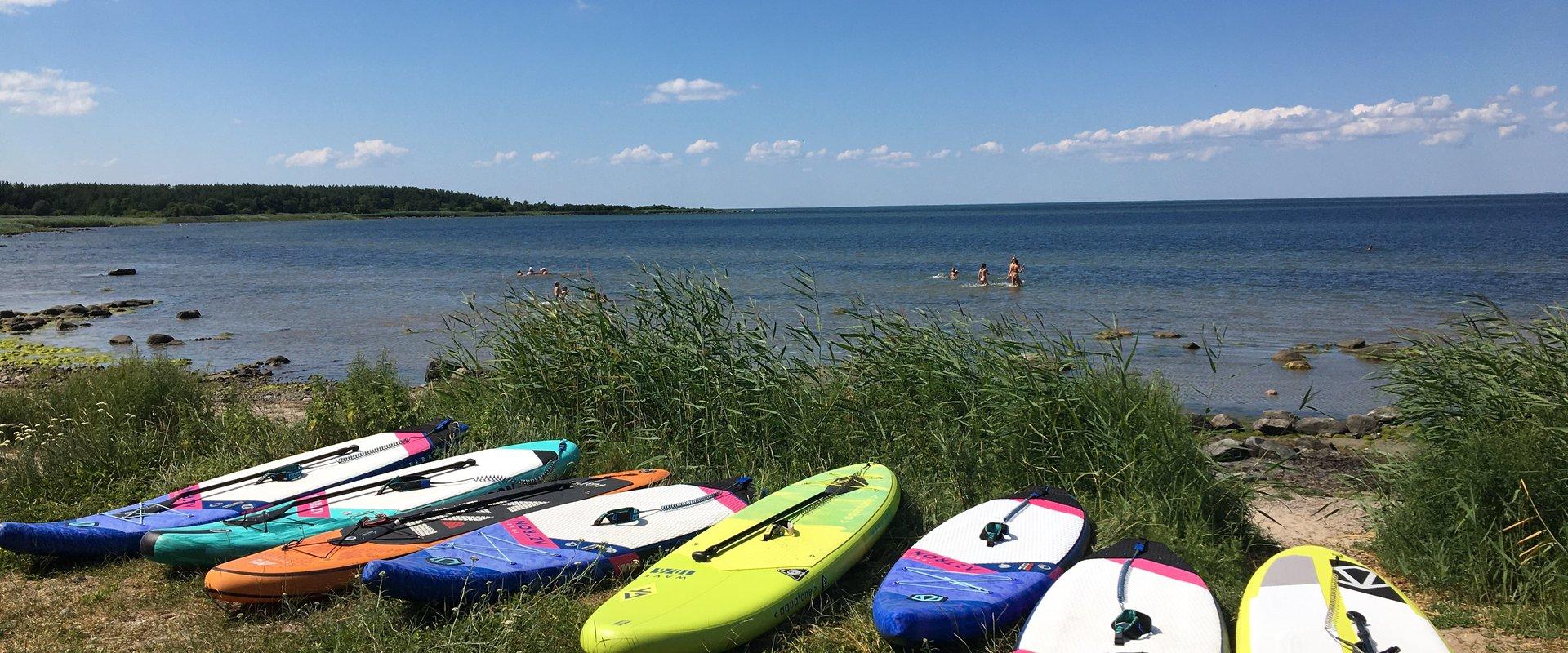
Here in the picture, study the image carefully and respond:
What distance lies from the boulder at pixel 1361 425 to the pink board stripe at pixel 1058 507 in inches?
296

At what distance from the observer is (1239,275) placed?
32344 millimetres

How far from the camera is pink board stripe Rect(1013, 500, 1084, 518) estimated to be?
512 cm

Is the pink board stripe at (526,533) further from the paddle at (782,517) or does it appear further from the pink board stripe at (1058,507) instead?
the pink board stripe at (1058,507)

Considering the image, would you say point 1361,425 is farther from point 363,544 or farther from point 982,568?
point 363,544

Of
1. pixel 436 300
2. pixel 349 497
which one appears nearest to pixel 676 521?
pixel 349 497

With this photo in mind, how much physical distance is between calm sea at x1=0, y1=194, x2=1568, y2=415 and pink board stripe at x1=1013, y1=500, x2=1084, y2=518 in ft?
16.7

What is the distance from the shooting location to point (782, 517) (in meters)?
5.22

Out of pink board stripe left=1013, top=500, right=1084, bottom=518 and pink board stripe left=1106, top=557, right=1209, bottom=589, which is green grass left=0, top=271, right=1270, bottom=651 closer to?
pink board stripe left=1013, top=500, right=1084, bottom=518

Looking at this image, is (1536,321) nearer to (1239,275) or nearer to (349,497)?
(349,497)

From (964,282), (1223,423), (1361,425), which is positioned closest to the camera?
(1361,425)

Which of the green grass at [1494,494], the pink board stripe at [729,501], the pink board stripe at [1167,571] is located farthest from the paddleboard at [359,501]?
the green grass at [1494,494]

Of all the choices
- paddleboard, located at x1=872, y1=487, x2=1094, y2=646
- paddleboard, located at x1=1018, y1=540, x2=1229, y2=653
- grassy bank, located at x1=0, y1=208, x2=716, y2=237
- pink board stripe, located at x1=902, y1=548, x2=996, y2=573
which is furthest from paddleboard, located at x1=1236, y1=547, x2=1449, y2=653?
grassy bank, located at x1=0, y1=208, x2=716, y2=237

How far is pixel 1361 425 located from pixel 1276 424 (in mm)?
967

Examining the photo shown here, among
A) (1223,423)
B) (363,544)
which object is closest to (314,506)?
(363,544)
